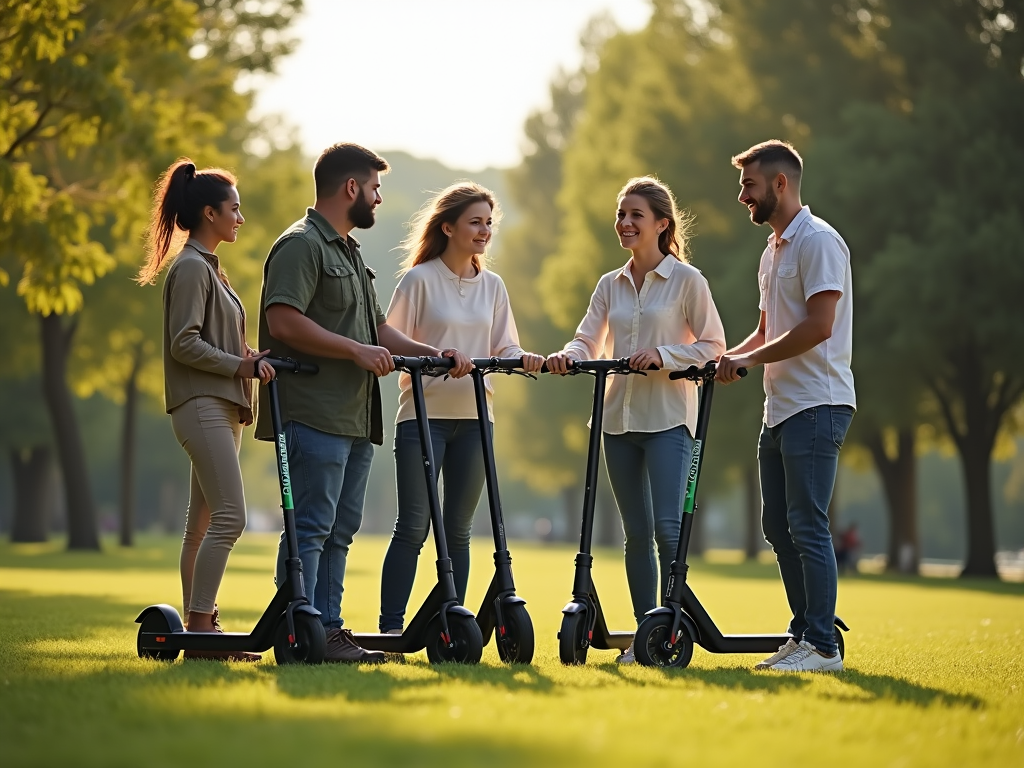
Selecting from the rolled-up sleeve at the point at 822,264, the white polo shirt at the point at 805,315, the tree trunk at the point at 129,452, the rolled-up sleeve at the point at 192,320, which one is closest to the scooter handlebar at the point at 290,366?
the rolled-up sleeve at the point at 192,320

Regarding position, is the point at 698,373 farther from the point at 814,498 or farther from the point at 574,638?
the point at 574,638

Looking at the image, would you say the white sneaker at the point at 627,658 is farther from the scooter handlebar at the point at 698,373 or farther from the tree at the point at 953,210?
the tree at the point at 953,210

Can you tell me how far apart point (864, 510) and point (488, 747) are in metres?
81.5

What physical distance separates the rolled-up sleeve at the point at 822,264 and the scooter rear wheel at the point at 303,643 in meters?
2.89

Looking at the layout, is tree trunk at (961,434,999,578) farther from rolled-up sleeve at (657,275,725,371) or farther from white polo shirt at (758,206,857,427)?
white polo shirt at (758,206,857,427)

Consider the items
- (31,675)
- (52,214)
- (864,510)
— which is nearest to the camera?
(31,675)

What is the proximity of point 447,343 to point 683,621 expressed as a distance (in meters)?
2.00

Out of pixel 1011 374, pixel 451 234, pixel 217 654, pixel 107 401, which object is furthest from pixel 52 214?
pixel 107 401

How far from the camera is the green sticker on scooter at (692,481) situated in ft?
22.8

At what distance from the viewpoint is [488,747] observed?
413cm

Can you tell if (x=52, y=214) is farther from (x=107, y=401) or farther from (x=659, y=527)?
(x=107, y=401)

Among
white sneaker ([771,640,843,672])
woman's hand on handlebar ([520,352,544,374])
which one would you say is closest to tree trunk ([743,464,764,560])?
white sneaker ([771,640,843,672])

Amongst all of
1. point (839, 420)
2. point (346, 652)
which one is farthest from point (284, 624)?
point (839, 420)

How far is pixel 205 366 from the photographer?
6684 millimetres
